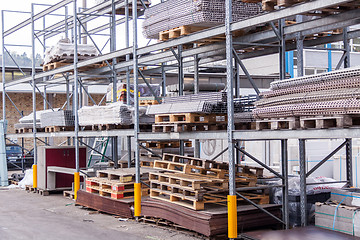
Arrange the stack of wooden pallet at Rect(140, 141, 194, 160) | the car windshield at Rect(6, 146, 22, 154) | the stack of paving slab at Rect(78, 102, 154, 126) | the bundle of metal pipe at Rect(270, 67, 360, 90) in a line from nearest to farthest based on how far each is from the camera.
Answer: the bundle of metal pipe at Rect(270, 67, 360, 90) < the stack of paving slab at Rect(78, 102, 154, 126) < the stack of wooden pallet at Rect(140, 141, 194, 160) < the car windshield at Rect(6, 146, 22, 154)

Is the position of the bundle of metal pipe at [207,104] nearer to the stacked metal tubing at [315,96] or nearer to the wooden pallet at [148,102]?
the stacked metal tubing at [315,96]

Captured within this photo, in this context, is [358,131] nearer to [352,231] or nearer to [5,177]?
[352,231]

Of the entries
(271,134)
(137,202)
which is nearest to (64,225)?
(137,202)

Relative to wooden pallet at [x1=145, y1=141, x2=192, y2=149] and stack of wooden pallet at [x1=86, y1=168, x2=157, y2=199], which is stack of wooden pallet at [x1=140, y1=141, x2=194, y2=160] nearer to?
wooden pallet at [x1=145, y1=141, x2=192, y2=149]

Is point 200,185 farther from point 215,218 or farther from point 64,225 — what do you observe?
point 64,225

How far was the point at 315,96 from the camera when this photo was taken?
295 inches

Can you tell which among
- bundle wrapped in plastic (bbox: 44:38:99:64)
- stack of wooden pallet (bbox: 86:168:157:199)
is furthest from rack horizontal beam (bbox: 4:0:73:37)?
stack of wooden pallet (bbox: 86:168:157:199)

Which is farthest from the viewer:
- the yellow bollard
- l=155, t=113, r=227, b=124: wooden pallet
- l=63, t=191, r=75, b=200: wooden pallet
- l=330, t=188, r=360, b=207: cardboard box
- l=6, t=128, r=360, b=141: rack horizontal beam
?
l=63, t=191, r=75, b=200: wooden pallet

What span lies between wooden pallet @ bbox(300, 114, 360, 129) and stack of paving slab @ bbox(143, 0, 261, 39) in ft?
9.18

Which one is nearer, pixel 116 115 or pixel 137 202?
pixel 137 202

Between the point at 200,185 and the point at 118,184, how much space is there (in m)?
3.23

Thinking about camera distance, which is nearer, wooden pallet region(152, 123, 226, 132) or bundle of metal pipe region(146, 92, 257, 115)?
bundle of metal pipe region(146, 92, 257, 115)

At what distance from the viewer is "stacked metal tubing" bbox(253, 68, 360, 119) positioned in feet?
23.0

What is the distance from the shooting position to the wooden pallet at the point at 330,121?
22.8 feet
